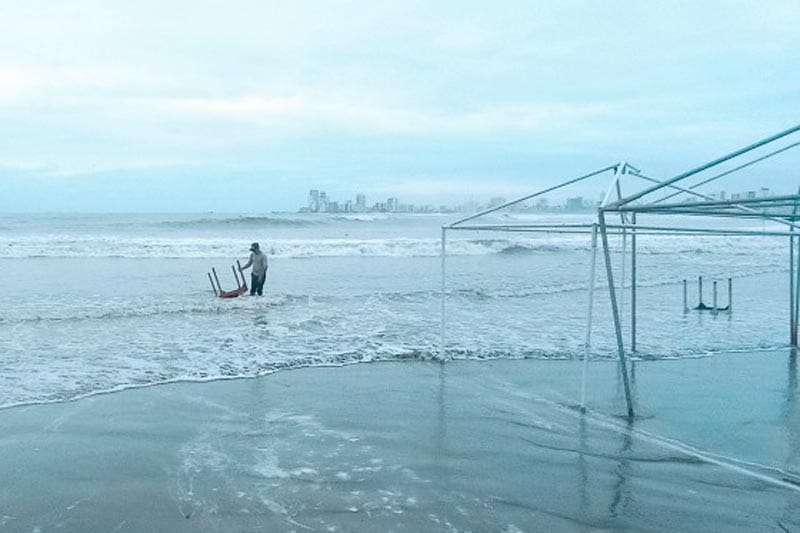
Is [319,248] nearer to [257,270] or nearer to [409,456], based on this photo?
[257,270]

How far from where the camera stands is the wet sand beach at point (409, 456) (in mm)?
6418

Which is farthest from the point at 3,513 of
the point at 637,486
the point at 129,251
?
the point at 129,251

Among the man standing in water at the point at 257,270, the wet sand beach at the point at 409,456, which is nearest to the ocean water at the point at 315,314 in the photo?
the man standing in water at the point at 257,270

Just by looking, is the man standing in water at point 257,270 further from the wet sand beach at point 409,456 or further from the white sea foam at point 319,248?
the white sea foam at point 319,248

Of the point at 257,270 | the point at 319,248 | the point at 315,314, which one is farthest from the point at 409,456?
the point at 319,248

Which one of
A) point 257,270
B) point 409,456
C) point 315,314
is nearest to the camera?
point 409,456

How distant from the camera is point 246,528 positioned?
6.16 m

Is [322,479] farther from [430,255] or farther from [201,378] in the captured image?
[430,255]

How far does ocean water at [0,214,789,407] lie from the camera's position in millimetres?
13219

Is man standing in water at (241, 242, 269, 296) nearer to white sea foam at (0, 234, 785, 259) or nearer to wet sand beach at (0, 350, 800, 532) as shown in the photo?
wet sand beach at (0, 350, 800, 532)

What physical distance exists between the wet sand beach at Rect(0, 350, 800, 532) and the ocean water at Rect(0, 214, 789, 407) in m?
1.87

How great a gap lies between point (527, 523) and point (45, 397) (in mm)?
7070

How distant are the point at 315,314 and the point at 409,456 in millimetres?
11524

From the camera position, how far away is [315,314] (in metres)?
19.3
